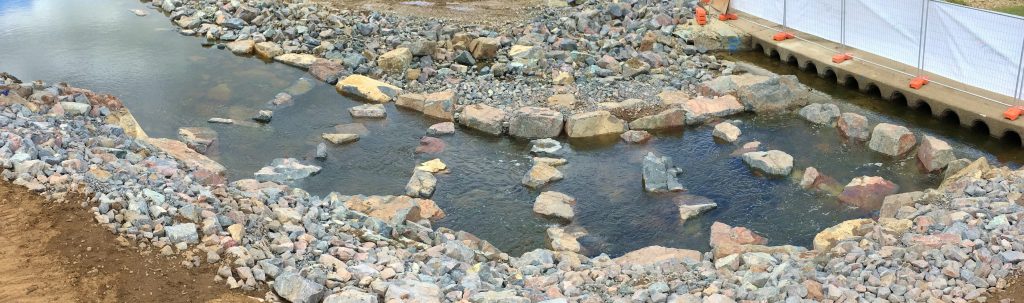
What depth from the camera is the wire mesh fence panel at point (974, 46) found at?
51.9ft

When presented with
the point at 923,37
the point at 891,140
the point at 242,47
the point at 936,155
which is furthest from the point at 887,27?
the point at 242,47

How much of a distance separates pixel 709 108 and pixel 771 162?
113 inches

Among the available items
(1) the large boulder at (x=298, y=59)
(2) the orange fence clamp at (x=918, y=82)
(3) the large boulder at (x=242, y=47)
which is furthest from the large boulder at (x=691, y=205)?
(3) the large boulder at (x=242, y=47)

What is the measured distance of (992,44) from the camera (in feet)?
52.9

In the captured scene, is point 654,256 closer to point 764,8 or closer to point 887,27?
point 887,27

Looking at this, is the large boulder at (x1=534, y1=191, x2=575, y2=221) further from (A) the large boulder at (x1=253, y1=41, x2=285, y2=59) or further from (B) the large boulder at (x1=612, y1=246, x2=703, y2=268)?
(A) the large boulder at (x1=253, y1=41, x2=285, y2=59)

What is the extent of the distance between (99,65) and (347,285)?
14.3 m

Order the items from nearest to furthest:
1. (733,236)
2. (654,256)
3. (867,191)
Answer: (654,256), (733,236), (867,191)

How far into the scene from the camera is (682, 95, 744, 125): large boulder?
17281mm

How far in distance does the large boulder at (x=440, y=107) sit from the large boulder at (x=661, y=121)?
352cm

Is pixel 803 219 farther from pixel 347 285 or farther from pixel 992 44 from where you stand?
pixel 347 285

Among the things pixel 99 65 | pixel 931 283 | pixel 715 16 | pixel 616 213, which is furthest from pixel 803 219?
pixel 99 65

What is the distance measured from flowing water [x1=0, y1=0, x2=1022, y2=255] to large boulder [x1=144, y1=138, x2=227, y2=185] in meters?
0.58

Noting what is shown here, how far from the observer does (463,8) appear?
86.5 feet
